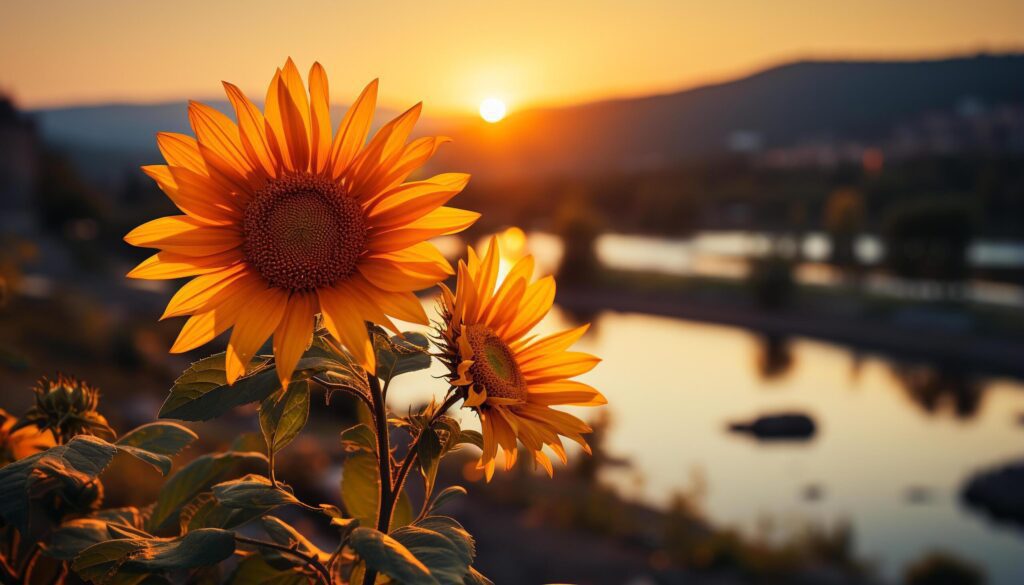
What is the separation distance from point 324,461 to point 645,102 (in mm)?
114815

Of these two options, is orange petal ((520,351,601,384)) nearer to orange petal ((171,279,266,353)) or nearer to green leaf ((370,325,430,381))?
green leaf ((370,325,430,381))

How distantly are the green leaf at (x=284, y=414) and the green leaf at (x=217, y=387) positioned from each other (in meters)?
0.02

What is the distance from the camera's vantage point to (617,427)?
51.8 ft

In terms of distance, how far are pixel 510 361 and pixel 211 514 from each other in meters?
0.42

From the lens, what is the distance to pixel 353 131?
2.73ft

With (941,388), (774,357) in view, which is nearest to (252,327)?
(941,388)

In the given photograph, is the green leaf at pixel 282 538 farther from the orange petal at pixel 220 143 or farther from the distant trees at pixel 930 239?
the distant trees at pixel 930 239

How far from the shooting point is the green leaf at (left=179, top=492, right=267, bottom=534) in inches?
34.1

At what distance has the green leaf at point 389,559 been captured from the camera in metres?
0.65

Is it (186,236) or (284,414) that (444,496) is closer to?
(284,414)

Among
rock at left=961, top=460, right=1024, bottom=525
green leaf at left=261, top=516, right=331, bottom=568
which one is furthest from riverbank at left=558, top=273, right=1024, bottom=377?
green leaf at left=261, top=516, right=331, bottom=568

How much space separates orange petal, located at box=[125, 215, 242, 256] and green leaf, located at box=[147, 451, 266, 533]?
0.37 m

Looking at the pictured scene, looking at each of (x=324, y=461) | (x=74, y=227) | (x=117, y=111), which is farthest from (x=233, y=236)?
(x=117, y=111)

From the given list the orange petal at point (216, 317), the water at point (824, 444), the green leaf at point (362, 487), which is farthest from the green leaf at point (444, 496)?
the water at point (824, 444)
